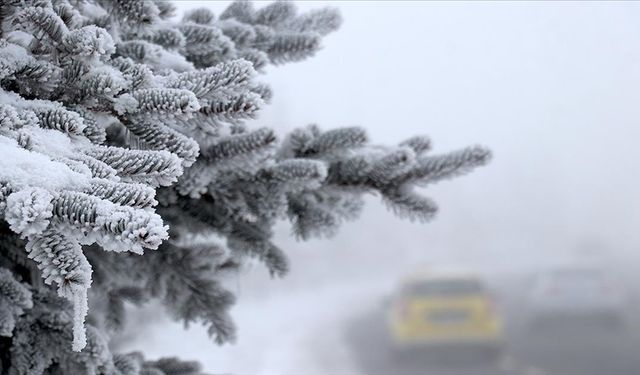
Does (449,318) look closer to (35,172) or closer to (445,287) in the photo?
(445,287)

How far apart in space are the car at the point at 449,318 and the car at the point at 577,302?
403 cm

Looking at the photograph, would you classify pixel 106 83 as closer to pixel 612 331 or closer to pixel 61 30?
pixel 61 30

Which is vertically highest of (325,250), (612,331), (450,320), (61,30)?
(325,250)

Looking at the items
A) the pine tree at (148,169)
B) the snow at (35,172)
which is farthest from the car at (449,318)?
the snow at (35,172)

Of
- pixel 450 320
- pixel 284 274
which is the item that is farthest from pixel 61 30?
pixel 450 320

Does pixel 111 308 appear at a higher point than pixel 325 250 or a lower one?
lower

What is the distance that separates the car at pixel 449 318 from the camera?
44.3 feet

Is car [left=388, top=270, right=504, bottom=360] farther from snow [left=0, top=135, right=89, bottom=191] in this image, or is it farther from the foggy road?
snow [left=0, top=135, right=89, bottom=191]

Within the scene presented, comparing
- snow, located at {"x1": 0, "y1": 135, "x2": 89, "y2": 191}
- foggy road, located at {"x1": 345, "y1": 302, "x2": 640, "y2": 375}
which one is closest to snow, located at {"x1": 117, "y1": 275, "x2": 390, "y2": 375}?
foggy road, located at {"x1": 345, "y1": 302, "x2": 640, "y2": 375}

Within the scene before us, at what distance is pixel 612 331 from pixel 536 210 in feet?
398

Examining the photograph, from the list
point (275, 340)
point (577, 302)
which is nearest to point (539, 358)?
point (577, 302)

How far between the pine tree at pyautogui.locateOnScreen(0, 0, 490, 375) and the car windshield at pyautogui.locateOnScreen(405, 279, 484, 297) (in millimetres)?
11585

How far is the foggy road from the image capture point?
12375 mm

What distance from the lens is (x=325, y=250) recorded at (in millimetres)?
62000
